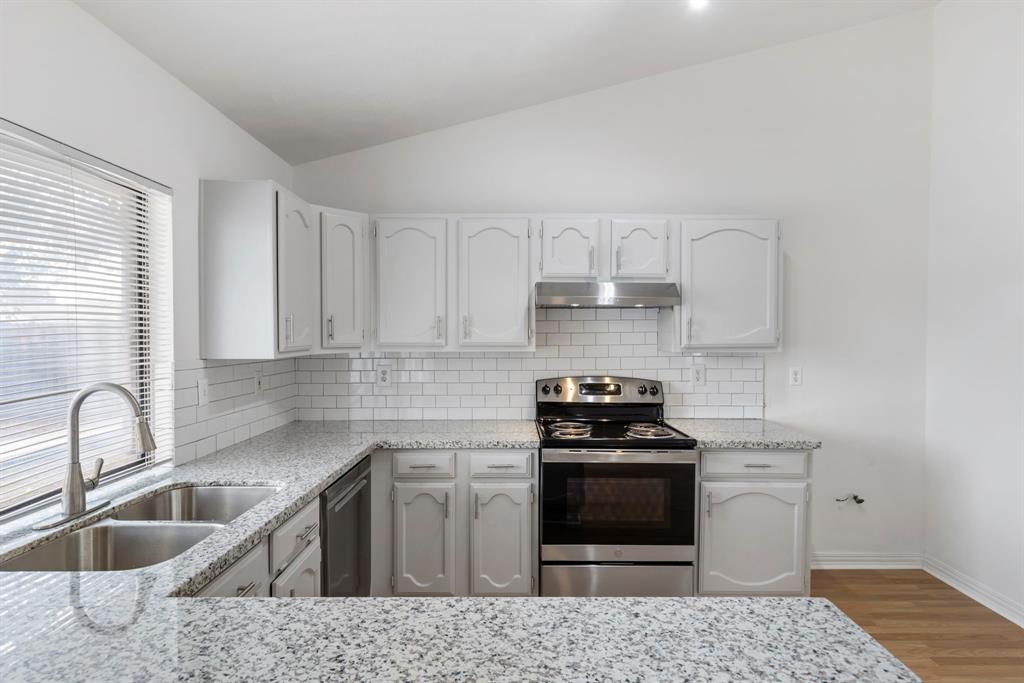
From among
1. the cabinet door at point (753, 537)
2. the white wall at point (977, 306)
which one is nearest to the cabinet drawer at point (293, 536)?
the cabinet door at point (753, 537)

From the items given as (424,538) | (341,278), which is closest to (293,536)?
(424,538)

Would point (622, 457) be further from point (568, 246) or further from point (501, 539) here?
point (568, 246)

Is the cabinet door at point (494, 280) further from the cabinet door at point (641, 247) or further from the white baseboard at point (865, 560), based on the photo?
the white baseboard at point (865, 560)

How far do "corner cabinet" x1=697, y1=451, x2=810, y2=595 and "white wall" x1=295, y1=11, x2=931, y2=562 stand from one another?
70 cm

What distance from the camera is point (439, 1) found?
2.13 metres

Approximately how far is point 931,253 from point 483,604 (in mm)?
3606

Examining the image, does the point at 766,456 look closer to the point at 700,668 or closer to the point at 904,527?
the point at 904,527

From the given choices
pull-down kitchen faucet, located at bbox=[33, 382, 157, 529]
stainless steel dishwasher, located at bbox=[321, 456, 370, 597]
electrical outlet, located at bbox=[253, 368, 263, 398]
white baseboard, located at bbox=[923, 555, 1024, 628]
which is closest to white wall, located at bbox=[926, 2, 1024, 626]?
white baseboard, located at bbox=[923, 555, 1024, 628]

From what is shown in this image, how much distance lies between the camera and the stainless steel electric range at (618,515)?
2797 millimetres

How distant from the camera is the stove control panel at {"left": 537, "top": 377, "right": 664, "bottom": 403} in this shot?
11.1 ft

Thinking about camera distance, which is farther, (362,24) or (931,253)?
(931,253)

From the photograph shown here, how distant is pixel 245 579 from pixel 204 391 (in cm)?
118

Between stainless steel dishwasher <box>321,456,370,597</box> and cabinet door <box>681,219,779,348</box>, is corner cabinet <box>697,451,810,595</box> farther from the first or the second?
stainless steel dishwasher <box>321,456,370,597</box>

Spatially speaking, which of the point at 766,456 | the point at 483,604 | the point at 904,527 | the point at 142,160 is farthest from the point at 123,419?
the point at 904,527
